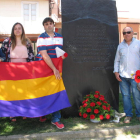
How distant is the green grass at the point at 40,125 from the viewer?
331cm

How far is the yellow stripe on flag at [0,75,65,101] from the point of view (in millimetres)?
3270

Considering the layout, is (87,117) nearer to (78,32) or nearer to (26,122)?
(26,122)

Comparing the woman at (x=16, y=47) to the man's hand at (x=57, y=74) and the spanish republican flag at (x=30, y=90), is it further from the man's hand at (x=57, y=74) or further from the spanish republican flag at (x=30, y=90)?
the man's hand at (x=57, y=74)

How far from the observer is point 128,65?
143 inches

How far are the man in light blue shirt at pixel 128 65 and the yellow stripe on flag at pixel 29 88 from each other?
1.33 metres

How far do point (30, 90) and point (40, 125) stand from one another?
0.78m

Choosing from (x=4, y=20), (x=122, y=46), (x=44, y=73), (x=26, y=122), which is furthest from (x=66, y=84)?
(x=4, y=20)

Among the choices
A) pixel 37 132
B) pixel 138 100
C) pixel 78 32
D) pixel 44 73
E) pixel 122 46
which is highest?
pixel 78 32

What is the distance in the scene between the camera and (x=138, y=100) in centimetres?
374

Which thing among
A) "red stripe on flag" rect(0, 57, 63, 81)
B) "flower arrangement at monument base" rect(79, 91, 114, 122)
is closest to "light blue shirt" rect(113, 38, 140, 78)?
"flower arrangement at monument base" rect(79, 91, 114, 122)

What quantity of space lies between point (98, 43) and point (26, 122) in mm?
2384

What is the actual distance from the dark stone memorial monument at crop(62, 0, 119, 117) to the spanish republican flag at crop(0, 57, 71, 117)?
2.04ft

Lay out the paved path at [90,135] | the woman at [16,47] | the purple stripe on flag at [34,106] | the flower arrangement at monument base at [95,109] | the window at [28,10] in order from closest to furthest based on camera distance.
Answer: the paved path at [90,135]
the purple stripe on flag at [34,106]
the woman at [16,47]
the flower arrangement at monument base at [95,109]
the window at [28,10]

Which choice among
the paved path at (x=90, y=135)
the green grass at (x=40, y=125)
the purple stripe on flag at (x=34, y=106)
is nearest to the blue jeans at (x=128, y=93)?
the green grass at (x=40, y=125)
